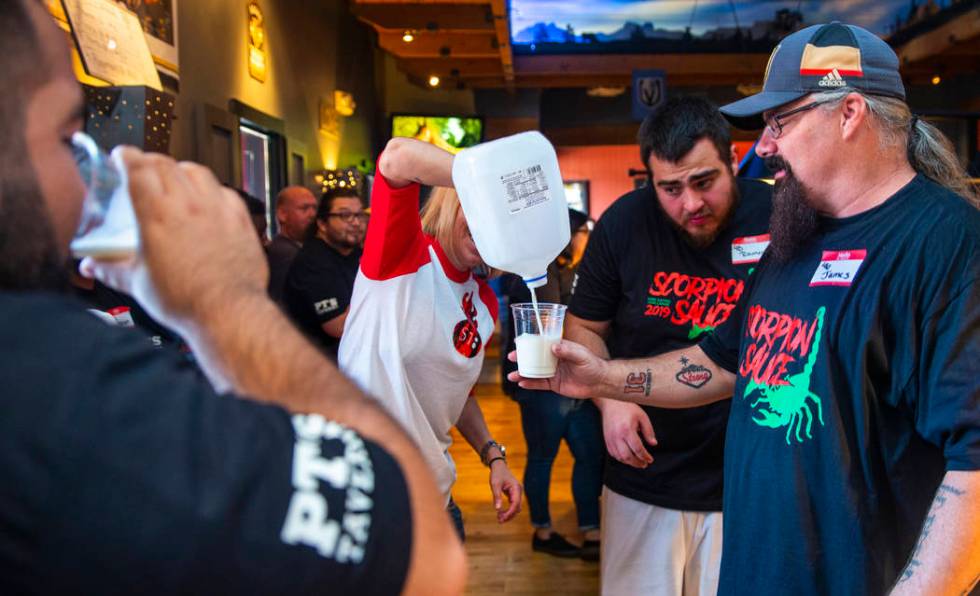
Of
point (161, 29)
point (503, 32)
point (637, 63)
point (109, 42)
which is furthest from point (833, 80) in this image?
point (637, 63)

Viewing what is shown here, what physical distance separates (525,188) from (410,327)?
502 mm

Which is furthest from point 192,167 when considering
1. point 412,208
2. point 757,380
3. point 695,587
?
point 695,587

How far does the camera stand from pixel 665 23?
38.7 feet

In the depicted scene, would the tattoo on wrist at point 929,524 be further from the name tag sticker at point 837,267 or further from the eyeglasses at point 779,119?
the eyeglasses at point 779,119

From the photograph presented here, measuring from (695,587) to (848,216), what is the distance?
127cm

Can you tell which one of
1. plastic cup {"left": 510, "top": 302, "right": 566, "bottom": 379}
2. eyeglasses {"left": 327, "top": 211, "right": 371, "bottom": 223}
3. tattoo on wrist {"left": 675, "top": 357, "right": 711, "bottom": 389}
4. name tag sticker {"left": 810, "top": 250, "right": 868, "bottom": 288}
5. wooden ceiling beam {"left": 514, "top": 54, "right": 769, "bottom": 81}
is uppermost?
wooden ceiling beam {"left": 514, "top": 54, "right": 769, "bottom": 81}

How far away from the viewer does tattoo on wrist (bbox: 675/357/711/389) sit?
183 cm

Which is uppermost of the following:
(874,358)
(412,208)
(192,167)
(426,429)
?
(192,167)

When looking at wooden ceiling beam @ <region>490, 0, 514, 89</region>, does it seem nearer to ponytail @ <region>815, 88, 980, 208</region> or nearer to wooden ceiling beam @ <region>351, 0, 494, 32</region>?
wooden ceiling beam @ <region>351, 0, 494, 32</region>

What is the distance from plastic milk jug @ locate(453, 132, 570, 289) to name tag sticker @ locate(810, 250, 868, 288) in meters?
0.46

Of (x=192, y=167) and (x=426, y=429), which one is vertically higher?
(x=192, y=167)

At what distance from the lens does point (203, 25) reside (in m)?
4.68

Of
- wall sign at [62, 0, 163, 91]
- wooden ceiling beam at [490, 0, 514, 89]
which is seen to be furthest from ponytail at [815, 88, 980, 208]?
wooden ceiling beam at [490, 0, 514, 89]

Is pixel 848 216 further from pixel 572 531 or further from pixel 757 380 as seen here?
pixel 572 531
